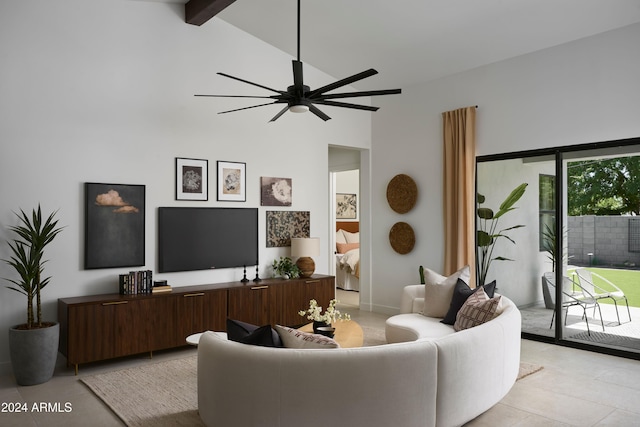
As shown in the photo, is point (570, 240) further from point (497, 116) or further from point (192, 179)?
point (192, 179)

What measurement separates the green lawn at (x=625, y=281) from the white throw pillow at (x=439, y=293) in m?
1.50

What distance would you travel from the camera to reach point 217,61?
5715 millimetres

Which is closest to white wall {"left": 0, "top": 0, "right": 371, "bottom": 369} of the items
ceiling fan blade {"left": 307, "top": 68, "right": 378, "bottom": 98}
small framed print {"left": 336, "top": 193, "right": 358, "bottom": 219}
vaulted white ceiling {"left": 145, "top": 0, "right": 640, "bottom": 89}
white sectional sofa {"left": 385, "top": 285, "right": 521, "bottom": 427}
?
vaulted white ceiling {"left": 145, "top": 0, "right": 640, "bottom": 89}

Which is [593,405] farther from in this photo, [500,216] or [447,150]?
[447,150]

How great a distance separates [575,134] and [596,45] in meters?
0.92

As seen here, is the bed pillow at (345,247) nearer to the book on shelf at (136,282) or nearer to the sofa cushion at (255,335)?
the book on shelf at (136,282)

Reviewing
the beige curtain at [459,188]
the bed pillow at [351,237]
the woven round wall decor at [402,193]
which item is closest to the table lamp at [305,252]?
the woven round wall decor at [402,193]

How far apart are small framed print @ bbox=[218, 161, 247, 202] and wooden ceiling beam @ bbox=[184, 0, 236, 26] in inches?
64.7

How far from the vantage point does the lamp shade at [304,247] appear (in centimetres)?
607

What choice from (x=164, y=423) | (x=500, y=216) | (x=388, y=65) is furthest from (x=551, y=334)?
(x=164, y=423)

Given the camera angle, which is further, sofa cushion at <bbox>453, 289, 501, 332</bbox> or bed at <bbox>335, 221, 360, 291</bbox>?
bed at <bbox>335, 221, 360, 291</bbox>

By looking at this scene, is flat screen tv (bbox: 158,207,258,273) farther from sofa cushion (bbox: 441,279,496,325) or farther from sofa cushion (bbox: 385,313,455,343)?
sofa cushion (bbox: 441,279,496,325)

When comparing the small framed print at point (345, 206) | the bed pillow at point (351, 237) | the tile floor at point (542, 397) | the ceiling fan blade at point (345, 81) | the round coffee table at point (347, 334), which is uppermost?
the ceiling fan blade at point (345, 81)

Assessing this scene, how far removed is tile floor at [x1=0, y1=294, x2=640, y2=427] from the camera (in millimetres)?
3242
